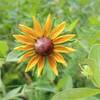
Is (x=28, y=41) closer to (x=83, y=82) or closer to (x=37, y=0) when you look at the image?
(x=83, y=82)

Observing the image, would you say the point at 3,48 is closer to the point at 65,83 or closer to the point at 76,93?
the point at 65,83

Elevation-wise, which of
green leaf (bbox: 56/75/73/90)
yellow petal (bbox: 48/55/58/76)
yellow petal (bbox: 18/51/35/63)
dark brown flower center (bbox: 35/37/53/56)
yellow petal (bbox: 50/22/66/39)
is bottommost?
green leaf (bbox: 56/75/73/90)

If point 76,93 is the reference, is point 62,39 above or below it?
above

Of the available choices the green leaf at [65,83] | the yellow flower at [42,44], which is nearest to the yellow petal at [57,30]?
the yellow flower at [42,44]

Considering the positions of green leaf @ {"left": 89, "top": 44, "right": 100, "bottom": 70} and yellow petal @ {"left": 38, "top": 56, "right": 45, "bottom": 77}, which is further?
Answer: yellow petal @ {"left": 38, "top": 56, "right": 45, "bottom": 77}

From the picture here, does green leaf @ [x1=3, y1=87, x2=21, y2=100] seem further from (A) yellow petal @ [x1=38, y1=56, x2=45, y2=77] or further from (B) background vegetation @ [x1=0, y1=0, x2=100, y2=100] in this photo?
(A) yellow petal @ [x1=38, y1=56, x2=45, y2=77]

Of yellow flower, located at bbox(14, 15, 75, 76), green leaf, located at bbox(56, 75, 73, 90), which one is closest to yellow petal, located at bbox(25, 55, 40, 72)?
yellow flower, located at bbox(14, 15, 75, 76)

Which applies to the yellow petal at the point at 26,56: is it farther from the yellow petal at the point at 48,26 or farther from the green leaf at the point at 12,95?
the green leaf at the point at 12,95

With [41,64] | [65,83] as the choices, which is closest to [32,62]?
[41,64]
